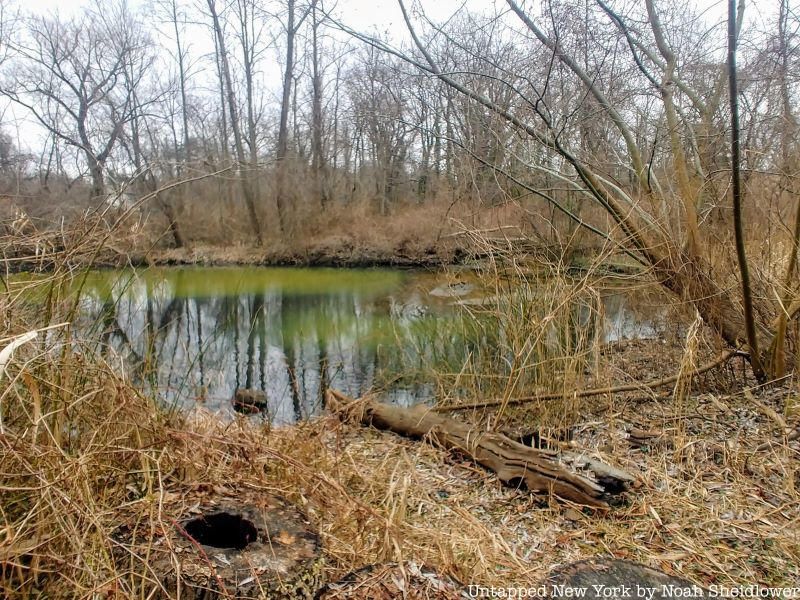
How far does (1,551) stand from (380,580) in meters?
1.14

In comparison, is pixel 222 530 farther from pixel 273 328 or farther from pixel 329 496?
pixel 273 328

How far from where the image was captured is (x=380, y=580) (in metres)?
1.81

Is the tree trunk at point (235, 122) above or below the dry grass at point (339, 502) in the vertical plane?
above

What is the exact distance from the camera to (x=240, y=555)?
6.45 ft

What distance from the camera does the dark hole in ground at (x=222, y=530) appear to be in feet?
7.22

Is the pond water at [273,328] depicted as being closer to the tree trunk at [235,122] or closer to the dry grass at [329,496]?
the dry grass at [329,496]

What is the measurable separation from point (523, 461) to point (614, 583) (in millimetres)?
1717

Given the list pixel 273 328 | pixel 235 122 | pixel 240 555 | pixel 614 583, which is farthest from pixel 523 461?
pixel 235 122

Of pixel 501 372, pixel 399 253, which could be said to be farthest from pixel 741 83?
pixel 399 253

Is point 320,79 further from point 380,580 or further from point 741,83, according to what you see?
point 380,580

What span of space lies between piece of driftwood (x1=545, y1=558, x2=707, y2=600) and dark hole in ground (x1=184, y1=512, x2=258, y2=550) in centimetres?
122

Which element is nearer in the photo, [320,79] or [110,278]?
[110,278]

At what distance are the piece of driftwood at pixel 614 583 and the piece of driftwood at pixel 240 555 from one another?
2.87ft

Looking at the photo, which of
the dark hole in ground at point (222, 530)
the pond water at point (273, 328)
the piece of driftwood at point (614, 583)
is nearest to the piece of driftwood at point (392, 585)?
the piece of driftwood at point (614, 583)
